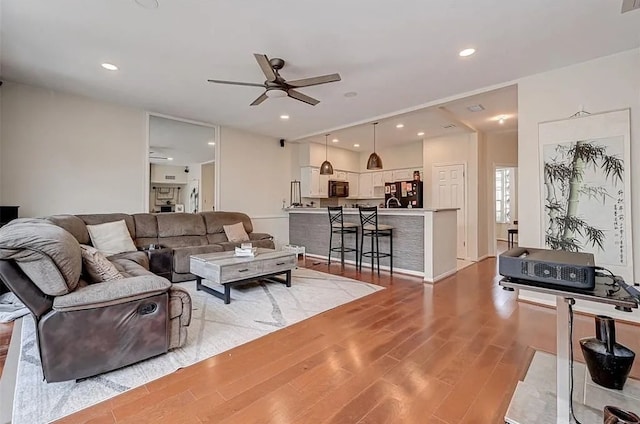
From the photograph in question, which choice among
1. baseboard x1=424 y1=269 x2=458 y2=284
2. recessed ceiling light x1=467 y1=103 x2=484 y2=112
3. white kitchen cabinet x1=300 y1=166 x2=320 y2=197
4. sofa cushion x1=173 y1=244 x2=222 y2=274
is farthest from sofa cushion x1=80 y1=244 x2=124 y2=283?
recessed ceiling light x1=467 y1=103 x2=484 y2=112

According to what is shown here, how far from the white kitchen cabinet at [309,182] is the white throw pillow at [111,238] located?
3941 mm

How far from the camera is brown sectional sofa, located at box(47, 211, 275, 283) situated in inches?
150

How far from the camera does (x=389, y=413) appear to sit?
1.62 metres

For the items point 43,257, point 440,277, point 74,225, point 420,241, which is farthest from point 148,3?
point 440,277

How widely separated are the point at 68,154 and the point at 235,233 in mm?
2676

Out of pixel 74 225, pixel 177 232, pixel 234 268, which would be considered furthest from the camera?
pixel 177 232

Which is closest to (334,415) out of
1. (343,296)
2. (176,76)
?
(343,296)

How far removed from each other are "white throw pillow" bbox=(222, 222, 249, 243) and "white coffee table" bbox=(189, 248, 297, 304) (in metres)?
1.35

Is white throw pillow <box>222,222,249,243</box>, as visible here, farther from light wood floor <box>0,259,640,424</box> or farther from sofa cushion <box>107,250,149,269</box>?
light wood floor <box>0,259,640,424</box>

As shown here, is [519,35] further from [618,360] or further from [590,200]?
[618,360]

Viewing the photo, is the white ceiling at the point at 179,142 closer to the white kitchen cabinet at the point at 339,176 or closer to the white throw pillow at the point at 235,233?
the white throw pillow at the point at 235,233

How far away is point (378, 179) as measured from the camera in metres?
8.30

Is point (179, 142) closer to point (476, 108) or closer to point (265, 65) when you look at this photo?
point (265, 65)

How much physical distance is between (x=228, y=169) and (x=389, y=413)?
5.31m
